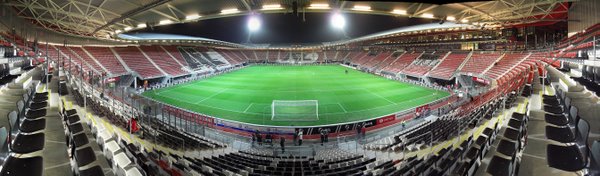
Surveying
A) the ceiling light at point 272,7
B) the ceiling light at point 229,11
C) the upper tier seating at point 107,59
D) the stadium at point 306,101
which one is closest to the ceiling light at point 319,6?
the stadium at point 306,101

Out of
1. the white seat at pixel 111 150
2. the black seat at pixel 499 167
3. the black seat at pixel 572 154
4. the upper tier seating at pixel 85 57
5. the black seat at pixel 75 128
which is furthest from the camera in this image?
the upper tier seating at pixel 85 57

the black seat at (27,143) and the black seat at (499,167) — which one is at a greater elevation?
the black seat at (27,143)

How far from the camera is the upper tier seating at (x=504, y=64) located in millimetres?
24906

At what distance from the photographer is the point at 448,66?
33.2 m

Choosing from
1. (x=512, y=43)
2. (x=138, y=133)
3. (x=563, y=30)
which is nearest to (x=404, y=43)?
(x=512, y=43)

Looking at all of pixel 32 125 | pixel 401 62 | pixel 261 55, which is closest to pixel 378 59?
pixel 401 62

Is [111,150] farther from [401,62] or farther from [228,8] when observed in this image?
[401,62]

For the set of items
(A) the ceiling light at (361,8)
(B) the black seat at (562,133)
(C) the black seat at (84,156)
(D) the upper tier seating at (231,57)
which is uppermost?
(D) the upper tier seating at (231,57)

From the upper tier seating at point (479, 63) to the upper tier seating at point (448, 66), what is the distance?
45.3 inches

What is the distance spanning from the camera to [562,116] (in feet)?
14.9

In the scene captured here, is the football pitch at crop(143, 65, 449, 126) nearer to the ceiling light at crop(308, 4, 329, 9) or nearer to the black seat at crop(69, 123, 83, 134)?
the ceiling light at crop(308, 4, 329, 9)

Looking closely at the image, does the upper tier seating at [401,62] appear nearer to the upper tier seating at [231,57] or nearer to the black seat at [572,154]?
the upper tier seating at [231,57]

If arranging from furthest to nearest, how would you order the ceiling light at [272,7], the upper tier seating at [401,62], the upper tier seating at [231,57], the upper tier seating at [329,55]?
1. the upper tier seating at [329,55]
2. the upper tier seating at [231,57]
3. the upper tier seating at [401,62]
4. the ceiling light at [272,7]

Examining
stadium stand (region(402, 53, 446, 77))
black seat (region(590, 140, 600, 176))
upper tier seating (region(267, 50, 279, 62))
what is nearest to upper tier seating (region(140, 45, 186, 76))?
upper tier seating (region(267, 50, 279, 62))
